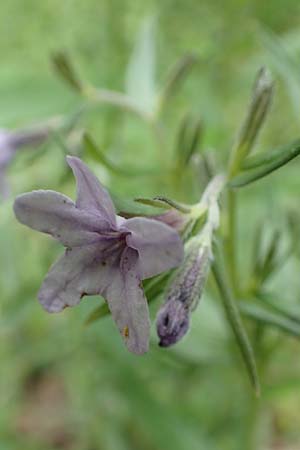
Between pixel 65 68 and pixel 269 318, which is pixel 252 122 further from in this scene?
pixel 65 68

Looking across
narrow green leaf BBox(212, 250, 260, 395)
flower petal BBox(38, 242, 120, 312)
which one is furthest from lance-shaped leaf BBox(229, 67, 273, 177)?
flower petal BBox(38, 242, 120, 312)

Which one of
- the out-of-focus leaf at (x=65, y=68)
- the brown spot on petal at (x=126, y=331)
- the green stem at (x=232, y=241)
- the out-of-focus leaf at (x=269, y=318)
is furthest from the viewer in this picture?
the out-of-focus leaf at (x=65, y=68)

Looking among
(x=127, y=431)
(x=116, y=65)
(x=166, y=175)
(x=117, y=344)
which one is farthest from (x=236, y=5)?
(x=127, y=431)

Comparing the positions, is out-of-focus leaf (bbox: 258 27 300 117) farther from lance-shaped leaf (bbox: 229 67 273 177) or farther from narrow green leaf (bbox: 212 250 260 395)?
narrow green leaf (bbox: 212 250 260 395)

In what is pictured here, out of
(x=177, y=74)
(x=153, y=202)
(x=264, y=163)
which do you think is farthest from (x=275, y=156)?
(x=177, y=74)

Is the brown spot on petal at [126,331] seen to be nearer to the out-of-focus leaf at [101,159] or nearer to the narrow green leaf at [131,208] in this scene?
the narrow green leaf at [131,208]

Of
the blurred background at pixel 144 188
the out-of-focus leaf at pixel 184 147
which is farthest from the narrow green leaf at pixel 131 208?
the blurred background at pixel 144 188
